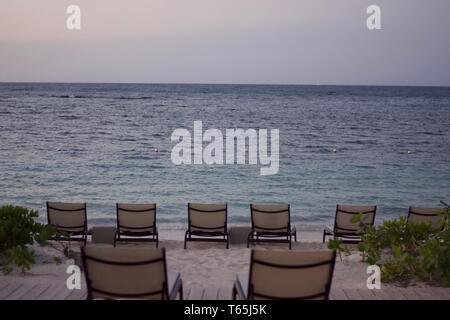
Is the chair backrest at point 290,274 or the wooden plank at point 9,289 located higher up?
the chair backrest at point 290,274

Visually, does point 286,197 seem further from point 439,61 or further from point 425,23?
point 439,61

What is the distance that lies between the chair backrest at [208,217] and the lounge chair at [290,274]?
4323 mm

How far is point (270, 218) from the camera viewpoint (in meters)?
8.18

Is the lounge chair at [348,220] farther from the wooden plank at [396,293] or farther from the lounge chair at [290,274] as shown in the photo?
the lounge chair at [290,274]

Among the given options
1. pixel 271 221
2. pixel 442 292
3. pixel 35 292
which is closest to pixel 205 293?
pixel 35 292

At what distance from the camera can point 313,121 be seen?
4262 centimetres

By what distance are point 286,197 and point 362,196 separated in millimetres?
2722

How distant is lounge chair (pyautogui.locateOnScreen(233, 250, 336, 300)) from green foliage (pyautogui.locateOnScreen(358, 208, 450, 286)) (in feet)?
7.41

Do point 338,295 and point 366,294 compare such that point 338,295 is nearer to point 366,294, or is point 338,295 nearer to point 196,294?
point 366,294

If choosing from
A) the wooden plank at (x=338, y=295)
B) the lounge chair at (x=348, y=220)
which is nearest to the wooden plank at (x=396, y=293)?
the wooden plank at (x=338, y=295)

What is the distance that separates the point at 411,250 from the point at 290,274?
3.45 m

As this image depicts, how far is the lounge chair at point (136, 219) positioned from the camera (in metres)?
7.95
